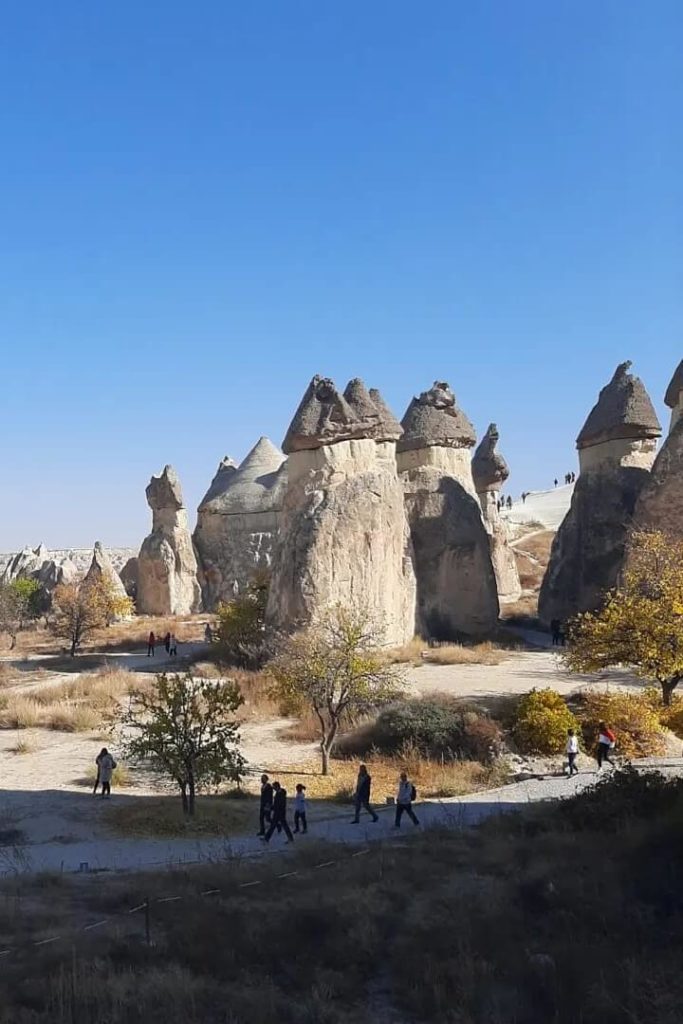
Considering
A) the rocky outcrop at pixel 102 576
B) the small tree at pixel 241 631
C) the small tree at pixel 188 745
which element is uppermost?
the rocky outcrop at pixel 102 576

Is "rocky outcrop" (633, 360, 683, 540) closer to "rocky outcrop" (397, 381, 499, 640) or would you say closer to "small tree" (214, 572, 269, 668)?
"rocky outcrop" (397, 381, 499, 640)

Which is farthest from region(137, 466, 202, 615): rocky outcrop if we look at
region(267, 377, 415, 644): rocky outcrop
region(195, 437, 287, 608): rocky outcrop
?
region(267, 377, 415, 644): rocky outcrop

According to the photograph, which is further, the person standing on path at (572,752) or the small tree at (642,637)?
the small tree at (642,637)

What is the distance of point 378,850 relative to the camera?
24.9 ft

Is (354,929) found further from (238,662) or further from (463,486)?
(463,486)

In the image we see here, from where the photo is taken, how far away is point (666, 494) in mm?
19438

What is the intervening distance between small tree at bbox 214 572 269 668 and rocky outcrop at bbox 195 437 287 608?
1016 cm

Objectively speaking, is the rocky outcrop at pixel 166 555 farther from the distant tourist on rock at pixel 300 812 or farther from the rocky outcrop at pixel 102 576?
the distant tourist on rock at pixel 300 812

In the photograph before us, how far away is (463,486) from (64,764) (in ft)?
50.2

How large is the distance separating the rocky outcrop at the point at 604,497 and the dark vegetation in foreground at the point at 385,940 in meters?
15.5

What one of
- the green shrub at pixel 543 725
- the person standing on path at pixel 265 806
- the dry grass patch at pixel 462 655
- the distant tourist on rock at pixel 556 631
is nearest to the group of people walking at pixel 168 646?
the dry grass patch at pixel 462 655

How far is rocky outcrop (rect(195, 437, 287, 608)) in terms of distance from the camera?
99.5 feet

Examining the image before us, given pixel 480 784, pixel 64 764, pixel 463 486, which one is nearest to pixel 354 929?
pixel 480 784

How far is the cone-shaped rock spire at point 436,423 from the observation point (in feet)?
80.6
